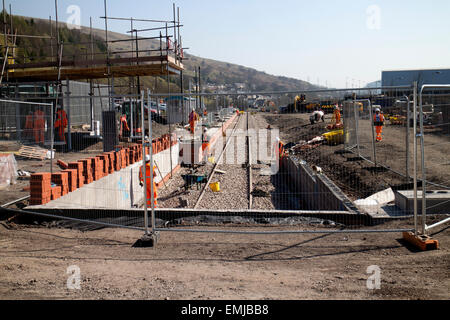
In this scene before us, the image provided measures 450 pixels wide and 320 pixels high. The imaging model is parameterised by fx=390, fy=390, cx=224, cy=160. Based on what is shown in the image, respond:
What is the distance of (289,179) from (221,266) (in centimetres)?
915

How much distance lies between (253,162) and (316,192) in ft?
22.5

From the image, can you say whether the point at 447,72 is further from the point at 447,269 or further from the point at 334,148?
the point at 447,269

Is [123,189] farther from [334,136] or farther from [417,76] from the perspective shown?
[417,76]

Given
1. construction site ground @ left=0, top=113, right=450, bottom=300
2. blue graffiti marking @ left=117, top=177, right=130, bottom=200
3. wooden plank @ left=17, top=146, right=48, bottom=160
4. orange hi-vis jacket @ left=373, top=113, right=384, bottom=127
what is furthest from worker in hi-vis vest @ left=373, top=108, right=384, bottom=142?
wooden plank @ left=17, top=146, right=48, bottom=160

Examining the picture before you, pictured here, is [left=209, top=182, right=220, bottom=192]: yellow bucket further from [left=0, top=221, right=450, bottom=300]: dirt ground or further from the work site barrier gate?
[left=0, top=221, right=450, bottom=300]: dirt ground

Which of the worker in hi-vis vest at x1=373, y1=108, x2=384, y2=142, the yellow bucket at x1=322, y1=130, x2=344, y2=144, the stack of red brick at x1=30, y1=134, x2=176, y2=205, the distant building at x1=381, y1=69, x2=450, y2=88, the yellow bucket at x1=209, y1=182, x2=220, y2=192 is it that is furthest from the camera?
the distant building at x1=381, y1=69, x2=450, y2=88

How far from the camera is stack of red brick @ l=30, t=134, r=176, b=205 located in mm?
8281

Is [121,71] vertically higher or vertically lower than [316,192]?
higher

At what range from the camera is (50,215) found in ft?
25.7

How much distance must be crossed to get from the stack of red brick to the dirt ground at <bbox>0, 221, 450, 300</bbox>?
122 cm

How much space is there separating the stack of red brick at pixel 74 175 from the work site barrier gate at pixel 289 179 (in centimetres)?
20

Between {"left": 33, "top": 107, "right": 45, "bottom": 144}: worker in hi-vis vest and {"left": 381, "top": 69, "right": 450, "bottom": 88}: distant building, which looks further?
{"left": 381, "top": 69, "right": 450, "bottom": 88}: distant building
